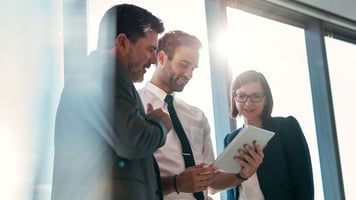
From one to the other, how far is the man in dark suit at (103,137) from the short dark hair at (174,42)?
549 mm

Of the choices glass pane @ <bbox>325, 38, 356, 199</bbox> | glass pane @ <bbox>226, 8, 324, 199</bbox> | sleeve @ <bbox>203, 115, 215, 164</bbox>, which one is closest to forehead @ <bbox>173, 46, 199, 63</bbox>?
sleeve @ <bbox>203, 115, 215, 164</bbox>

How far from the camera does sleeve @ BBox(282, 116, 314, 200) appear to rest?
1.93 m

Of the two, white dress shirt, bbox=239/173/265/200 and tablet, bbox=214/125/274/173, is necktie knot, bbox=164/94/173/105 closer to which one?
tablet, bbox=214/125/274/173

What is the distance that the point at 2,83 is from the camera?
151 cm

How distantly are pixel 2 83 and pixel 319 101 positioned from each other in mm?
2273

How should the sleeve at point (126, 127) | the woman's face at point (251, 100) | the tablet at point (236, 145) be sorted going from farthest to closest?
the woman's face at point (251, 100)
the tablet at point (236, 145)
the sleeve at point (126, 127)

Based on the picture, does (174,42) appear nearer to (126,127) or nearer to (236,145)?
(236,145)

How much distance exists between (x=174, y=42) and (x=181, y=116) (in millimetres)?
295

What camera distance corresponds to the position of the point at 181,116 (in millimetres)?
1769

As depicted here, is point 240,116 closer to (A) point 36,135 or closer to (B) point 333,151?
(A) point 36,135

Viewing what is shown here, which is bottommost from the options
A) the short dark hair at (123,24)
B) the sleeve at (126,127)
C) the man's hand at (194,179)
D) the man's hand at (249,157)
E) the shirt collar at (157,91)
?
the man's hand at (194,179)

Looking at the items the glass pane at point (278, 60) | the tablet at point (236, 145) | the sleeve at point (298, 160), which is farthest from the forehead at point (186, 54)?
the glass pane at point (278, 60)

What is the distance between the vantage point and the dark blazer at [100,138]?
3.86ft

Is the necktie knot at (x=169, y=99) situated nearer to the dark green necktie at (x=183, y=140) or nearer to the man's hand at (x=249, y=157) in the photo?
the dark green necktie at (x=183, y=140)
